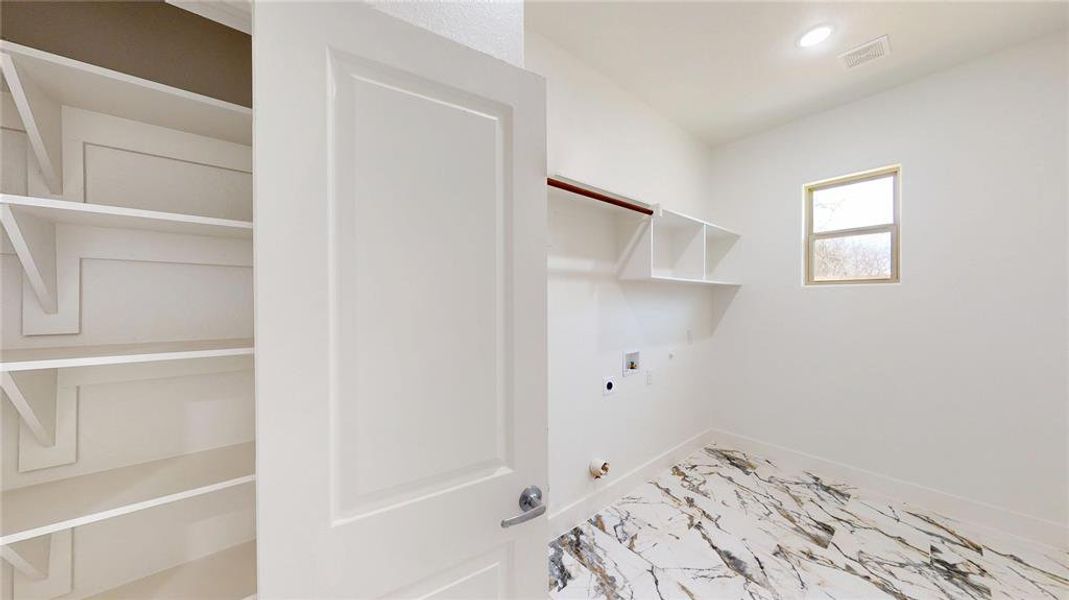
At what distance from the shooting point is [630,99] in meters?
2.49

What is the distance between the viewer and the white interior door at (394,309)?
2.19 ft

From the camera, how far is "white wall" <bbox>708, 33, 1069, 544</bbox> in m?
1.99

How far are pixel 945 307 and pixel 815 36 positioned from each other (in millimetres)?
1805

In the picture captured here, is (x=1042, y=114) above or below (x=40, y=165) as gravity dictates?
above

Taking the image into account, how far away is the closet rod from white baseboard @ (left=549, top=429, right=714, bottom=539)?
169 centimetres

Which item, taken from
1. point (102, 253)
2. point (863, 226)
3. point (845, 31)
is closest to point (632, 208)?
point (845, 31)

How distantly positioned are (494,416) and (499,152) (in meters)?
0.67

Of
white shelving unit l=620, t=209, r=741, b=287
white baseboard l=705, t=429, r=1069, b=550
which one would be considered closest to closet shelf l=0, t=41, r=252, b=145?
white shelving unit l=620, t=209, r=741, b=287

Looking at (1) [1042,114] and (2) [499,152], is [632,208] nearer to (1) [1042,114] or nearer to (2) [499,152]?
(2) [499,152]

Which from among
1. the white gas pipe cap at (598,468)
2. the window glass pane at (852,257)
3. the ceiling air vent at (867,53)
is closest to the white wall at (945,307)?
the window glass pane at (852,257)

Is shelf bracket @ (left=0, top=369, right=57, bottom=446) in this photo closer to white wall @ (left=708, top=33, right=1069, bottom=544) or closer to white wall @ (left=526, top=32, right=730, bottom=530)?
white wall @ (left=526, top=32, right=730, bottom=530)

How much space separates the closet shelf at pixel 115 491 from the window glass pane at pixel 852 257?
3488mm

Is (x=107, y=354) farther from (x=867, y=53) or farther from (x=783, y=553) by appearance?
(x=867, y=53)

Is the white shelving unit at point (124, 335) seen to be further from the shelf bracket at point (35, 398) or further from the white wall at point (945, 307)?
the white wall at point (945, 307)
